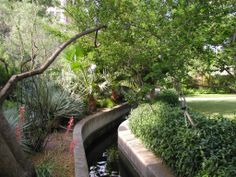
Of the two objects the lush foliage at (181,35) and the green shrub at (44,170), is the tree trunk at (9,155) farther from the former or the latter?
the lush foliage at (181,35)

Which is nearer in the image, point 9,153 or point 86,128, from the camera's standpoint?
point 9,153

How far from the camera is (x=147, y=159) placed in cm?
689

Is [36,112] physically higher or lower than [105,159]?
higher

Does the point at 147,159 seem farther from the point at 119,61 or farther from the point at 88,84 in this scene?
the point at 88,84

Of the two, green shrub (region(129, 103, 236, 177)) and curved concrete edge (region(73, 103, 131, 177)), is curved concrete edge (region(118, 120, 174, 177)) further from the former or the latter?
curved concrete edge (region(73, 103, 131, 177))

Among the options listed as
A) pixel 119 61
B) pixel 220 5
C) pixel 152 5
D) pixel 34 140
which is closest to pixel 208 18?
pixel 220 5

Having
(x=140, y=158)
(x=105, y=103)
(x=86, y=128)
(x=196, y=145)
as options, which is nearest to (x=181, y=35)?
(x=196, y=145)

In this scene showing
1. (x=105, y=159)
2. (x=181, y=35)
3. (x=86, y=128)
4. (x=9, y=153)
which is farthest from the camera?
(x=86, y=128)

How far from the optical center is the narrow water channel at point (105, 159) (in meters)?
8.41

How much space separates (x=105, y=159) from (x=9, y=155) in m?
5.83

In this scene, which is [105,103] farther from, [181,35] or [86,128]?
[181,35]

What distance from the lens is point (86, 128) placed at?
433 inches

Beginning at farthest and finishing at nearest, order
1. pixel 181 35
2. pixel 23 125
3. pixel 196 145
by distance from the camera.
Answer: pixel 23 125 → pixel 196 145 → pixel 181 35

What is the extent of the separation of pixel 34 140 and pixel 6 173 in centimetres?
295
